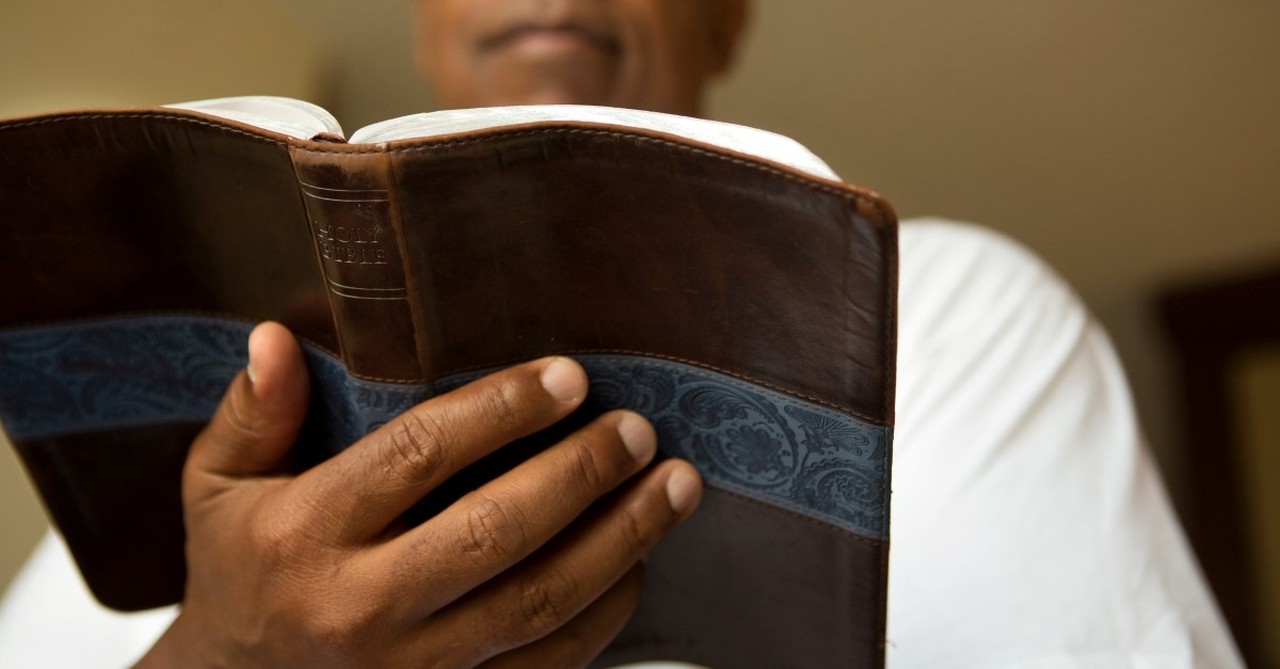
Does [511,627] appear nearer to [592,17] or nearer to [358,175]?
[358,175]

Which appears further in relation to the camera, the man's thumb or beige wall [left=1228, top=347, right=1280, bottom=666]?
beige wall [left=1228, top=347, right=1280, bottom=666]

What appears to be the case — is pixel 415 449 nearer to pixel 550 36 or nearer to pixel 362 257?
pixel 362 257

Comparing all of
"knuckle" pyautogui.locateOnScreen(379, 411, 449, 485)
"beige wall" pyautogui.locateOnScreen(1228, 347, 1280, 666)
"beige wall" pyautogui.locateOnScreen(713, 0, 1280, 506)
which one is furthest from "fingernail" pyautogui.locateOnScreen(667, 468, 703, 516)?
"beige wall" pyautogui.locateOnScreen(1228, 347, 1280, 666)

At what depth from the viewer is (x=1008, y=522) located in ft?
1.89

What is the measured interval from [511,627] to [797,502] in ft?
0.45

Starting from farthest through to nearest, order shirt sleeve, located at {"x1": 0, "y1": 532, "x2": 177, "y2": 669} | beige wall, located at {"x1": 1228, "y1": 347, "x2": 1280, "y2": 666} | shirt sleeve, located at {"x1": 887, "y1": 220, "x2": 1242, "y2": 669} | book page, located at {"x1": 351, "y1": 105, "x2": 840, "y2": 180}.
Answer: beige wall, located at {"x1": 1228, "y1": 347, "x2": 1280, "y2": 666} < shirt sleeve, located at {"x1": 0, "y1": 532, "x2": 177, "y2": 669} < shirt sleeve, located at {"x1": 887, "y1": 220, "x2": 1242, "y2": 669} < book page, located at {"x1": 351, "y1": 105, "x2": 840, "y2": 180}

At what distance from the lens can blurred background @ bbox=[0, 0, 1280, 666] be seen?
90cm

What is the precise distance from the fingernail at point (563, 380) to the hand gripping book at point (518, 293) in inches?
0.5

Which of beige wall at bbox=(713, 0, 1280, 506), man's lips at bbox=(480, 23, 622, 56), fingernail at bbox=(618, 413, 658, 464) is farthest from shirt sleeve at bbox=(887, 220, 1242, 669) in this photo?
beige wall at bbox=(713, 0, 1280, 506)

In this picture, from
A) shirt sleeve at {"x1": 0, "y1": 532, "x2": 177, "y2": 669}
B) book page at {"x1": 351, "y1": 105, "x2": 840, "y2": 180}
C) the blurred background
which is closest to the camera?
book page at {"x1": 351, "y1": 105, "x2": 840, "y2": 180}

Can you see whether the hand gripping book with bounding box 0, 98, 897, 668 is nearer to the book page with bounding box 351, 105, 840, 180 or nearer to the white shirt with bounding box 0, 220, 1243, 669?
the book page with bounding box 351, 105, 840, 180

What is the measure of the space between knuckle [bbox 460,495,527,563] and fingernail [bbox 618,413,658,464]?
0.06 m

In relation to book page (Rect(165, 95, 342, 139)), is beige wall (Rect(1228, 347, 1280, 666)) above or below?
below

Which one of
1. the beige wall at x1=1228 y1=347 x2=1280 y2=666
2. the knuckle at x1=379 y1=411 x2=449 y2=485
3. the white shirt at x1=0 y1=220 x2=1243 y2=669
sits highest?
the knuckle at x1=379 y1=411 x2=449 y2=485
